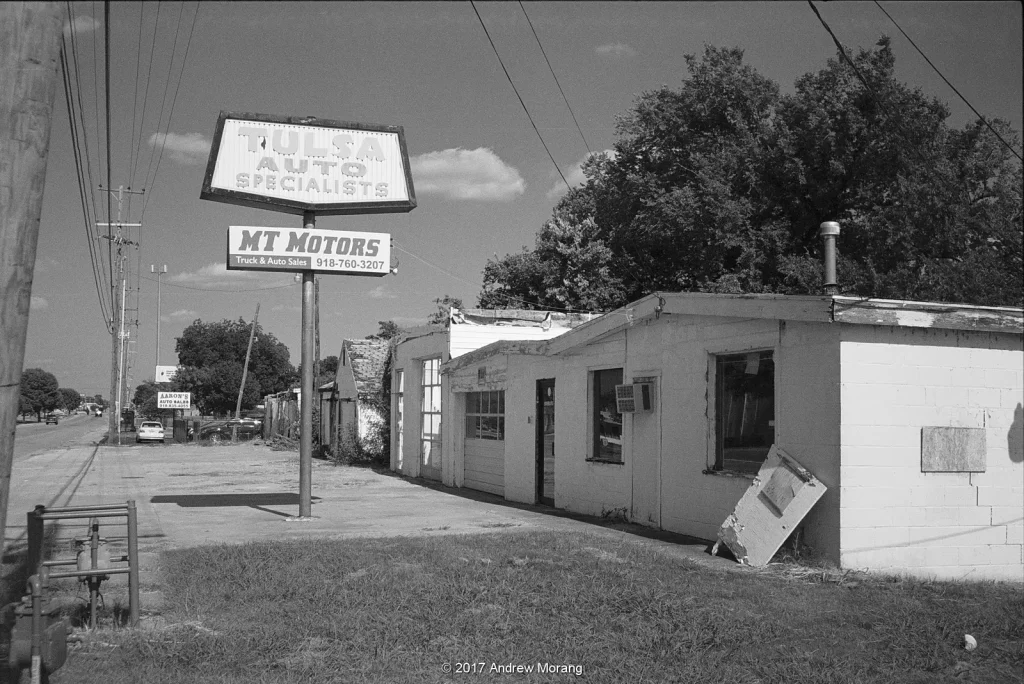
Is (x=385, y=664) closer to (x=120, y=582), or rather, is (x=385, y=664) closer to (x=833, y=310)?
(x=120, y=582)

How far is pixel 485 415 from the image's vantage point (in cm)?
1858

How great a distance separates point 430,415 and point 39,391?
1074 cm

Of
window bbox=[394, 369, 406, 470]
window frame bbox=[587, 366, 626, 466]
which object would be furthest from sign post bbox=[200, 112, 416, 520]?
window bbox=[394, 369, 406, 470]

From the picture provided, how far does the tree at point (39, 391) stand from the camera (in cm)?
1176

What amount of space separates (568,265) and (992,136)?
14195mm

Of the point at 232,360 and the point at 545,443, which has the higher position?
the point at 232,360

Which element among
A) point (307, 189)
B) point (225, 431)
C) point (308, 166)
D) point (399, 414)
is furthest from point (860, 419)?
point (225, 431)

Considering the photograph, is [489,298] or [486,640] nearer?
[486,640]

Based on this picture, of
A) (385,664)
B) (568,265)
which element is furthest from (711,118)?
(385,664)

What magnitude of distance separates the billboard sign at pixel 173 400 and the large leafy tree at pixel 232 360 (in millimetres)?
10111

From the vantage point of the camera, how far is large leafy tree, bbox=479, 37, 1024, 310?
2350 centimetres

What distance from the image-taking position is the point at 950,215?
923 inches

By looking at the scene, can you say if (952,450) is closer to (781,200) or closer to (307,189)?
(307,189)

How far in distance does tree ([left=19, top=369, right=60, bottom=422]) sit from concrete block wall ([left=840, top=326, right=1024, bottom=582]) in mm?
9654
